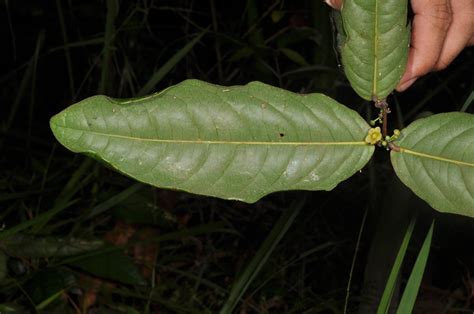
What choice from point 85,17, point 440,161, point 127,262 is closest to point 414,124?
point 440,161

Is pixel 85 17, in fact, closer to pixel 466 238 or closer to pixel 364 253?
pixel 364 253

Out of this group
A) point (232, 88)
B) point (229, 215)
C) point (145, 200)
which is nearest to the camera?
point (232, 88)

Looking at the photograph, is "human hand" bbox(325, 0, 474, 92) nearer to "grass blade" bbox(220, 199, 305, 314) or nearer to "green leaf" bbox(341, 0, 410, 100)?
"green leaf" bbox(341, 0, 410, 100)

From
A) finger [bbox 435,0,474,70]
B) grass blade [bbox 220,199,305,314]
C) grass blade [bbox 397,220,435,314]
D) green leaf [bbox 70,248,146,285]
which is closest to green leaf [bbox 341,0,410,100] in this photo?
finger [bbox 435,0,474,70]

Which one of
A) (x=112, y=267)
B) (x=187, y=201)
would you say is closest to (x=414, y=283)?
(x=112, y=267)

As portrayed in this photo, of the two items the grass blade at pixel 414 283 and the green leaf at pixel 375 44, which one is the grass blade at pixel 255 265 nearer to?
the grass blade at pixel 414 283
